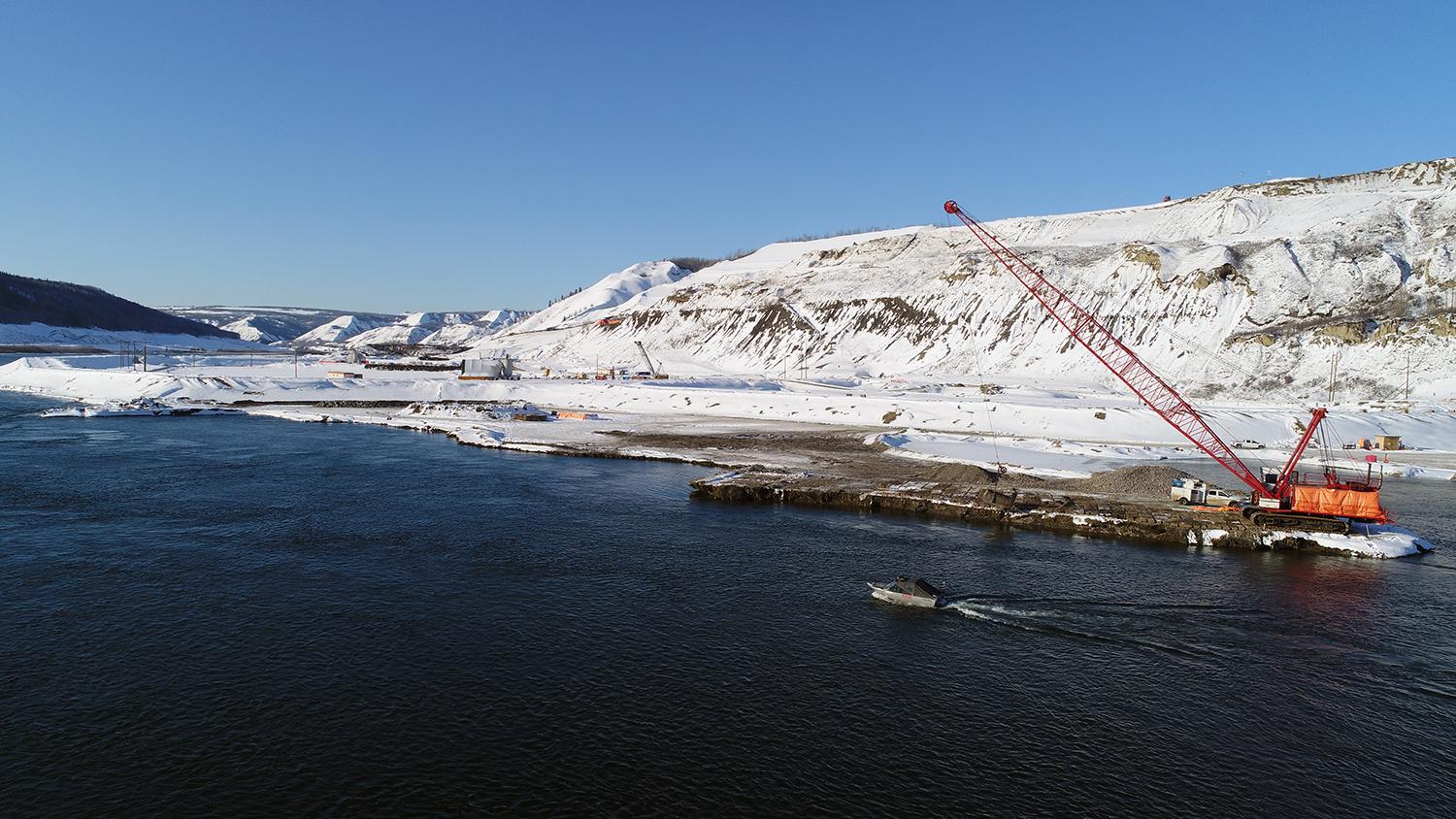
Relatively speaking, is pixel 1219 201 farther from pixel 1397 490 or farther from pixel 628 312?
pixel 628 312

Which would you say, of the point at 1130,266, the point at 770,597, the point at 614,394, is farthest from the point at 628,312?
the point at 770,597

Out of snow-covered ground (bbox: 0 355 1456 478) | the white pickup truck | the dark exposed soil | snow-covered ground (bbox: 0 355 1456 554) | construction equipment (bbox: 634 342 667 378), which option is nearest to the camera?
Result: the white pickup truck

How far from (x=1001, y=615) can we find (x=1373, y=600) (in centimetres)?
1417

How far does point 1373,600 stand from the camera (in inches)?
1112

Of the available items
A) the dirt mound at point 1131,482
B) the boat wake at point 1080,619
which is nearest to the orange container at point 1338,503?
the dirt mound at point 1131,482

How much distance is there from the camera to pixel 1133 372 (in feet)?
318

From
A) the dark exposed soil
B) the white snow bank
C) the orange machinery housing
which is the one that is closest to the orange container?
the orange machinery housing

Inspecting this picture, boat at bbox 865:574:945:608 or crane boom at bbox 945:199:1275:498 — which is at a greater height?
crane boom at bbox 945:199:1275:498

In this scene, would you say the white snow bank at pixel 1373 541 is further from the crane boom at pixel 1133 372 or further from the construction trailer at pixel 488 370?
the construction trailer at pixel 488 370

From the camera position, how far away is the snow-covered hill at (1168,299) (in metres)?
88.0

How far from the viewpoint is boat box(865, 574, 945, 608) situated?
26.4m

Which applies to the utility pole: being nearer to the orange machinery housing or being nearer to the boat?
the orange machinery housing

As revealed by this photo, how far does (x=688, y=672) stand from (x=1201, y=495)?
32.2 meters

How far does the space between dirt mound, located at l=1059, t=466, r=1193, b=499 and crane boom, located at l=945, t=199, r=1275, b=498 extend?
9.71 ft
